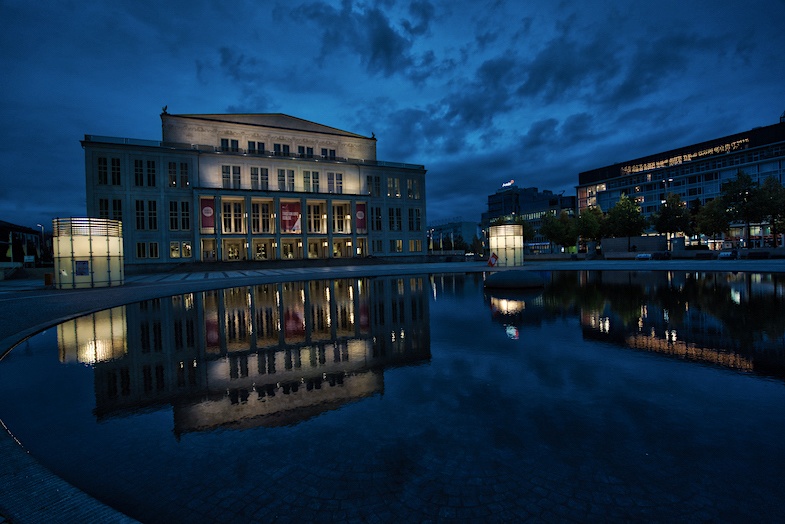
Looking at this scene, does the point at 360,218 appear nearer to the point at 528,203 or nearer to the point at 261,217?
the point at 261,217

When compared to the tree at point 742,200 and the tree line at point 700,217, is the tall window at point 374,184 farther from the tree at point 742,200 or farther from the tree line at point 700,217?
the tree at point 742,200

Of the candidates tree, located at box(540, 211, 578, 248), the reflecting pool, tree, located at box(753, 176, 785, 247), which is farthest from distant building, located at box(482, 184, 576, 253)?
the reflecting pool

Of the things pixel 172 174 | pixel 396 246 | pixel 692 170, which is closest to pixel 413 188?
pixel 396 246

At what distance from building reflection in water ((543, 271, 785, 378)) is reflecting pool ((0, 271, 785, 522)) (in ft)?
0.38

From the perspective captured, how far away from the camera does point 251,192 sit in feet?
202

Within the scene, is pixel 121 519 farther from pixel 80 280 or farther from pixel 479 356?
pixel 80 280

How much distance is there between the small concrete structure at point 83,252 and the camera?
93.5ft

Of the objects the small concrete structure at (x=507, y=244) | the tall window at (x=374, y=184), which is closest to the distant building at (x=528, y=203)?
the tall window at (x=374, y=184)

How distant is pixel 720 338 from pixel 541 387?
21.1 ft

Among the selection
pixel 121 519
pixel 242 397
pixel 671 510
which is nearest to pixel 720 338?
pixel 671 510

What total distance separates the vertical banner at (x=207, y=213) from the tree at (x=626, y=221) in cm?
6735

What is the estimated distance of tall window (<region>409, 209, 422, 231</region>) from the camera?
78.2 metres

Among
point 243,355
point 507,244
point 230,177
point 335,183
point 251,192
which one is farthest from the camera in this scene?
point 335,183

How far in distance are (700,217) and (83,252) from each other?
85510 millimetres
